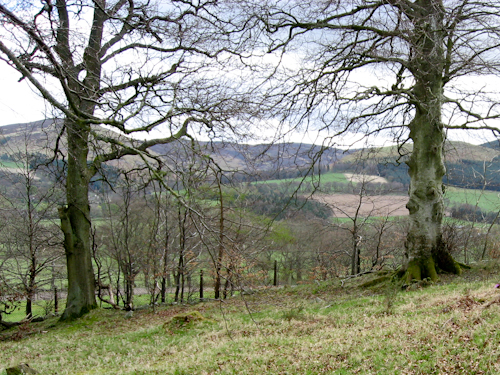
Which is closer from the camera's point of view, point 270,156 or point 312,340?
point 312,340

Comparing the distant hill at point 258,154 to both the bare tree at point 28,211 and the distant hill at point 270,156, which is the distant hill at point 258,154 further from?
the bare tree at point 28,211

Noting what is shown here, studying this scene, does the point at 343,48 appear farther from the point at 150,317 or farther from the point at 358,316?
the point at 150,317

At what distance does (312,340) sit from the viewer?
6312 millimetres

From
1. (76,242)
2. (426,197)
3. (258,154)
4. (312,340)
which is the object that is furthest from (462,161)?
(76,242)

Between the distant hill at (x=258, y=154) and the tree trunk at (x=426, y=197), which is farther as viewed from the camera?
the tree trunk at (x=426, y=197)

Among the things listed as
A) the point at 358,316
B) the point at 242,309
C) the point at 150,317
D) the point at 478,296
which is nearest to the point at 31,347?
the point at 150,317

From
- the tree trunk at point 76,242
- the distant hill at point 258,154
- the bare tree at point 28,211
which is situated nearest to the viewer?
the distant hill at point 258,154

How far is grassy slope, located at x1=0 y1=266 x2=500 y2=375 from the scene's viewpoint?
4.56 m

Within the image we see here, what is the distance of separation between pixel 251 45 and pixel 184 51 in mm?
1978

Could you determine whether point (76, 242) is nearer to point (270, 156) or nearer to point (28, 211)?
point (28, 211)

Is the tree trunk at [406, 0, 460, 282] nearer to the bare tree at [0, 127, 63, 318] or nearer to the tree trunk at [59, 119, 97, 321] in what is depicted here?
the tree trunk at [59, 119, 97, 321]

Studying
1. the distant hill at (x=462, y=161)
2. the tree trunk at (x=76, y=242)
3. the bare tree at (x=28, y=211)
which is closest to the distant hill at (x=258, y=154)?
the tree trunk at (x=76, y=242)

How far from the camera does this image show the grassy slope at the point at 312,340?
15.0ft

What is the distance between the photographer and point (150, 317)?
1288cm
